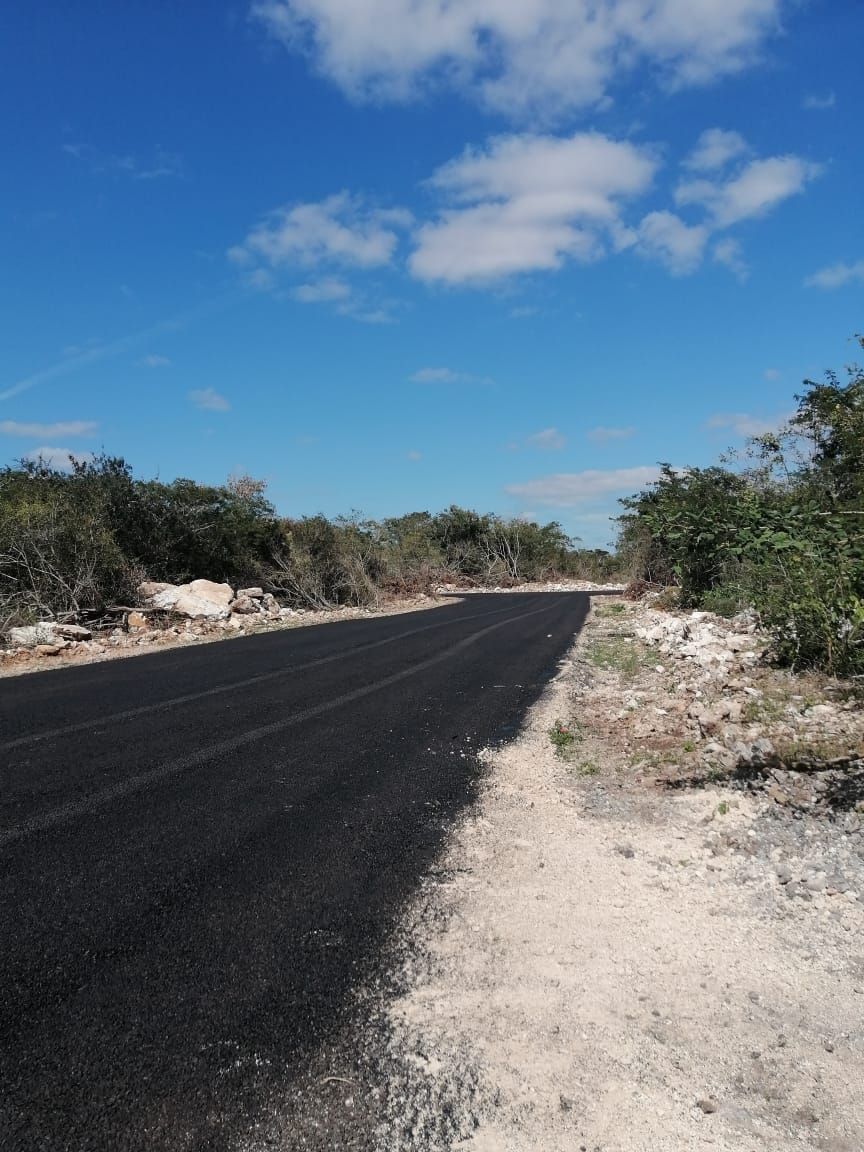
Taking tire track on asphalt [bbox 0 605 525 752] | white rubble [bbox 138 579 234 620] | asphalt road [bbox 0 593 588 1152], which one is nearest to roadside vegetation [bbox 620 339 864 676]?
asphalt road [bbox 0 593 588 1152]

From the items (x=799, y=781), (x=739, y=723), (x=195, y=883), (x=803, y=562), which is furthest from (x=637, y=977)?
(x=803, y=562)

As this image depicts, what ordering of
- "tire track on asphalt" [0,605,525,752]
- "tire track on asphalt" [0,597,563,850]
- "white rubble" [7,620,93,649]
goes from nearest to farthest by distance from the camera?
"tire track on asphalt" [0,597,563,850] < "tire track on asphalt" [0,605,525,752] < "white rubble" [7,620,93,649]

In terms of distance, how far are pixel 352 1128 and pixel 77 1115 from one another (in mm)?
817

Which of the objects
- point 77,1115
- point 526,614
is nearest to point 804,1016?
point 77,1115

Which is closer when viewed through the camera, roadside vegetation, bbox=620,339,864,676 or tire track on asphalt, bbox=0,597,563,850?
tire track on asphalt, bbox=0,597,563,850

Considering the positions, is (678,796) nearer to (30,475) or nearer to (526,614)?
(526,614)

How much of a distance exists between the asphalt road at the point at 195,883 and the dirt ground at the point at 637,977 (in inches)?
14.5

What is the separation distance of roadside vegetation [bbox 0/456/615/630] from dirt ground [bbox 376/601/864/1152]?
44.9ft

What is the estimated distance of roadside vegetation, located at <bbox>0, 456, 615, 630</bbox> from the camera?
620 inches

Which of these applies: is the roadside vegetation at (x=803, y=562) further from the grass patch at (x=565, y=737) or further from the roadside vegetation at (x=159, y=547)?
the roadside vegetation at (x=159, y=547)

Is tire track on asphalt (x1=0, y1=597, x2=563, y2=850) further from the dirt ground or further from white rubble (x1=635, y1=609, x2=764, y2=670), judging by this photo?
white rubble (x1=635, y1=609, x2=764, y2=670)

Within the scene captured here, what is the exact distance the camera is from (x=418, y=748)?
6.21 m

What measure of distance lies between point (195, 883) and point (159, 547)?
64.3 ft

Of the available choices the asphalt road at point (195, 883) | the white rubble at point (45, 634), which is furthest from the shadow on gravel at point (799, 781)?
the white rubble at point (45, 634)
